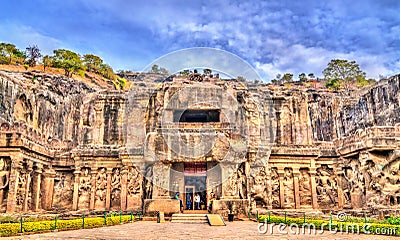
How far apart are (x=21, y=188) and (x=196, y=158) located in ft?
36.0

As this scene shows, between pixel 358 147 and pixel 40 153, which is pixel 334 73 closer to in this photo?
pixel 358 147

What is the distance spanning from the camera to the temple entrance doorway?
1955cm

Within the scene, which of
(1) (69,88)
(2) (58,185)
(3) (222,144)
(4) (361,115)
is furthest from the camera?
(1) (69,88)

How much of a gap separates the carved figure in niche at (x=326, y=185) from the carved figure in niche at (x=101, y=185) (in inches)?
559

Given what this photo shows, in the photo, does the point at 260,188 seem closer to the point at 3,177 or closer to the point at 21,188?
the point at 21,188

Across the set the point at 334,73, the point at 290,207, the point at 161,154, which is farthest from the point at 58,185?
the point at 334,73

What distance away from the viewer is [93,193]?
70.8ft

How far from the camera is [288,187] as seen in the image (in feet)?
72.9

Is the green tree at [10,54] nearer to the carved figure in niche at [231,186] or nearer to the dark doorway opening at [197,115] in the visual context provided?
the dark doorway opening at [197,115]

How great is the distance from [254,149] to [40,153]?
13709mm

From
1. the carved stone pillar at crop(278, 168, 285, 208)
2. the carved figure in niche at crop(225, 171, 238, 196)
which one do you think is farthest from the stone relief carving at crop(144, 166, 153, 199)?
the carved stone pillar at crop(278, 168, 285, 208)

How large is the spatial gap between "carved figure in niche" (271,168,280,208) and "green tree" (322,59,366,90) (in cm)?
6957

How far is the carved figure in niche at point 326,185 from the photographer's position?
73.3 feet

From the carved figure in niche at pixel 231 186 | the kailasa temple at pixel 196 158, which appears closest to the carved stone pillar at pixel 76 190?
the kailasa temple at pixel 196 158
